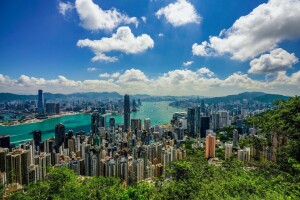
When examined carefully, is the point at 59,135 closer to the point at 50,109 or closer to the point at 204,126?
the point at 204,126

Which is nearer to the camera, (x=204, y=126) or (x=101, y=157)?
(x=101, y=157)

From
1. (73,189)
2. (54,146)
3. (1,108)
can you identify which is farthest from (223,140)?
(1,108)

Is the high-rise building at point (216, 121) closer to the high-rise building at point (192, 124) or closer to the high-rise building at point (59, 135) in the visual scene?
the high-rise building at point (192, 124)

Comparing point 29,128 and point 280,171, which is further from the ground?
point 280,171

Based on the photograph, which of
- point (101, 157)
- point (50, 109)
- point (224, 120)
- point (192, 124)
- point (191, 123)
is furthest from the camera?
point (50, 109)

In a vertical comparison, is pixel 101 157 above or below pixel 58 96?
below

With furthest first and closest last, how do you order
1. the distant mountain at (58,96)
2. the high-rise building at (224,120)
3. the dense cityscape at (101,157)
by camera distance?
the distant mountain at (58,96) < the high-rise building at (224,120) < the dense cityscape at (101,157)

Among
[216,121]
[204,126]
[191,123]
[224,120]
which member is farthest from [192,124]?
[224,120]

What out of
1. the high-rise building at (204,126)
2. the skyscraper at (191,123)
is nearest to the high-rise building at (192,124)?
the skyscraper at (191,123)

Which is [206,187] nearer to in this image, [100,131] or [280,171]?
[280,171]

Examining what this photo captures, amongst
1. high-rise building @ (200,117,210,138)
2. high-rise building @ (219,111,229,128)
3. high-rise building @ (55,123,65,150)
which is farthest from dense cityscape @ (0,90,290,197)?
high-rise building @ (219,111,229,128)

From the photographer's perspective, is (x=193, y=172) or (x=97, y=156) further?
(x=97, y=156)
